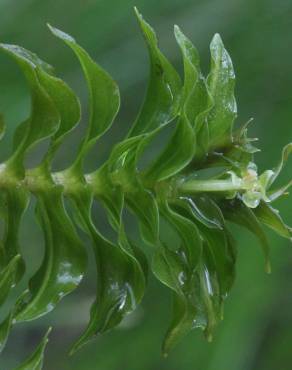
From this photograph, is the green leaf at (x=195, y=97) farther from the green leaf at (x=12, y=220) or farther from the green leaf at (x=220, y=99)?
the green leaf at (x=12, y=220)

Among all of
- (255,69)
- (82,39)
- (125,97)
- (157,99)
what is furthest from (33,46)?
(157,99)

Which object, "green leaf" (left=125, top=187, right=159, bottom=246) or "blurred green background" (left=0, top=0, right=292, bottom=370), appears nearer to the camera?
"green leaf" (left=125, top=187, right=159, bottom=246)

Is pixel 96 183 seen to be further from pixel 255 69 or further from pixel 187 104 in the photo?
pixel 255 69

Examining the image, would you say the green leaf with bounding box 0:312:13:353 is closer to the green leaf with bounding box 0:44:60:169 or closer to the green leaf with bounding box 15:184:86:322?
the green leaf with bounding box 15:184:86:322

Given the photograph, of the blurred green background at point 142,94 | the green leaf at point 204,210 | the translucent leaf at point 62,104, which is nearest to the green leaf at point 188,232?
the green leaf at point 204,210

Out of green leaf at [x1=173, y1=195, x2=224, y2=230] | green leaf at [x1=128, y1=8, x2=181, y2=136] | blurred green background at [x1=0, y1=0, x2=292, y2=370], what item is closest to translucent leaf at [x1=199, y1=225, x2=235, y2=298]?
green leaf at [x1=173, y1=195, x2=224, y2=230]
